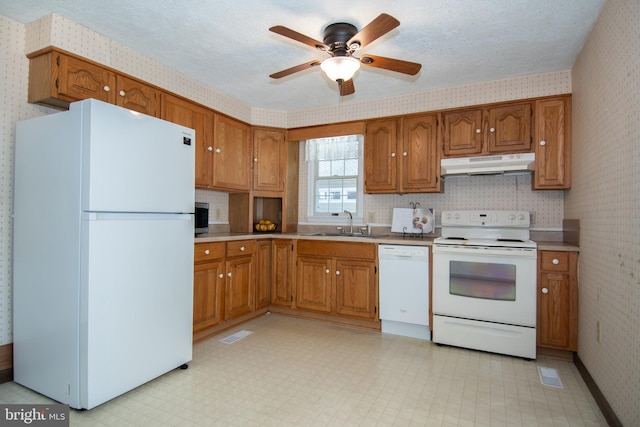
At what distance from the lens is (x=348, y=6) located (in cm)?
219

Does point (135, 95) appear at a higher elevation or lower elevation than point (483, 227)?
higher

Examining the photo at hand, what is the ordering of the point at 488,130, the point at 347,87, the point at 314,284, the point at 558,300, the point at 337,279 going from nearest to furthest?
the point at 347,87, the point at 558,300, the point at 488,130, the point at 337,279, the point at 314,284

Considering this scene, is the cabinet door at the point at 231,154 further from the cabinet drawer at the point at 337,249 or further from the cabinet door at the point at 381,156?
the cabinet door at the point at 381,156

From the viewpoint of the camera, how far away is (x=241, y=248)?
3.54m

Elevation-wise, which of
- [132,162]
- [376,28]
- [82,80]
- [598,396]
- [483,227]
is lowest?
[598,396]

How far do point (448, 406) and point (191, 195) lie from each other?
7.22 feet

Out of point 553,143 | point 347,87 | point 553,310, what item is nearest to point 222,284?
point 347,87

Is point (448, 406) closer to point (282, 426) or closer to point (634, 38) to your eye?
point (282, 426)

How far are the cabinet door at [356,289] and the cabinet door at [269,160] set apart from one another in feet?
4.42

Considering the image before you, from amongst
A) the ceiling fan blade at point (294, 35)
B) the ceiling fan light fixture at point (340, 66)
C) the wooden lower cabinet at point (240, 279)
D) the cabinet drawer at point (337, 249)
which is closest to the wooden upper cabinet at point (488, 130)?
the cabinet drawer at point (337, 249)

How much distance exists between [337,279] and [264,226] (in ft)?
3.87

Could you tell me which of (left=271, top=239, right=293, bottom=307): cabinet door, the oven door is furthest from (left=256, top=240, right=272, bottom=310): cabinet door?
the oven door

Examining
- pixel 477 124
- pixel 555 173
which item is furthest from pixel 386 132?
pixel 555 173

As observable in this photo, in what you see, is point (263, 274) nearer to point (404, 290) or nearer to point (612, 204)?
point (404, 290)
